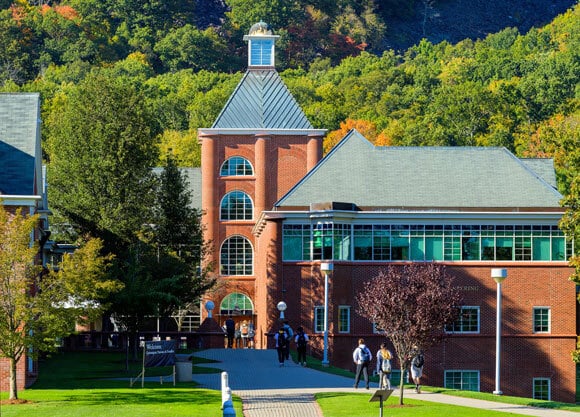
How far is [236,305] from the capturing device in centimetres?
8625

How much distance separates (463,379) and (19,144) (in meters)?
26.5

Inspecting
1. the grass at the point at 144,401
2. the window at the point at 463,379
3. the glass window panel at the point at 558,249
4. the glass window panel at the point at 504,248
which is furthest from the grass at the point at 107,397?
the glass window panel at the point at 558,249

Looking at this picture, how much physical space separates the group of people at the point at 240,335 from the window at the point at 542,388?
1368cm

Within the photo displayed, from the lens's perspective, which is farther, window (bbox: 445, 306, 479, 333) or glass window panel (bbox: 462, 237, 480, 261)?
glass window panel (bbox: 462, 237, 480, 261)

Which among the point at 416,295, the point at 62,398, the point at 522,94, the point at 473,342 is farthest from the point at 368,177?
the point at 522,94

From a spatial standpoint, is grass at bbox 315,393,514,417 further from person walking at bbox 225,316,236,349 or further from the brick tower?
the brick tower

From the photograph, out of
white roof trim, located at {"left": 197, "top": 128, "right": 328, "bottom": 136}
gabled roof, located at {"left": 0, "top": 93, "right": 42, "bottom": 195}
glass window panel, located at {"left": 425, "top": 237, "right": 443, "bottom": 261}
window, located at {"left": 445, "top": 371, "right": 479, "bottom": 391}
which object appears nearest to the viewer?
gabled roof, located at {"left": 0, "top": 93, "right": 42, "bottom": 195}

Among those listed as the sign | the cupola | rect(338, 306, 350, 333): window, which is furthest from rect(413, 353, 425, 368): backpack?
the cupola

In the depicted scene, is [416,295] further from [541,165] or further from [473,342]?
[541,165]

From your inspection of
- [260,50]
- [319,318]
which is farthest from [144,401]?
[260,50]

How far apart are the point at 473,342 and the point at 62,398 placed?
29.1 metres

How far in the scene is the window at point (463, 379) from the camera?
72312 millimetres

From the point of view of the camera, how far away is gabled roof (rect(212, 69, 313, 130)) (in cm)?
8900

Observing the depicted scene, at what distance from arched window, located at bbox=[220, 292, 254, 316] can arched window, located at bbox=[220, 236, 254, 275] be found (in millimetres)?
1825
